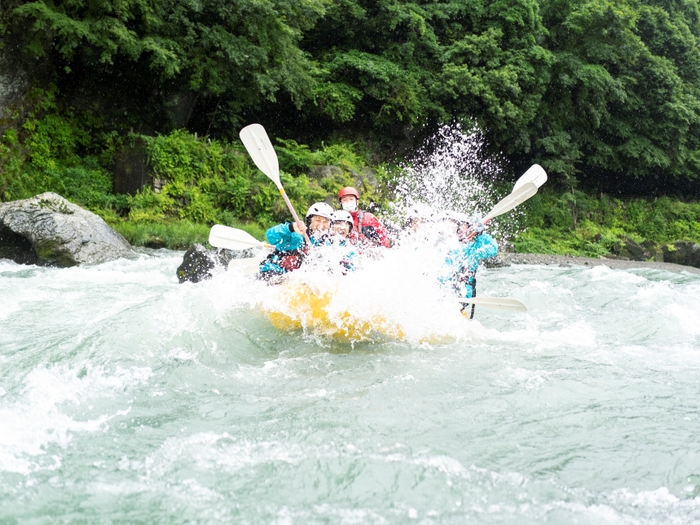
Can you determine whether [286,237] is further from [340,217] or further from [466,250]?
[466,250]

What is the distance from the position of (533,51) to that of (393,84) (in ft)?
12.4

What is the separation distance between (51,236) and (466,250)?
5.94 m

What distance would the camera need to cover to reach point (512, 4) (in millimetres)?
16922

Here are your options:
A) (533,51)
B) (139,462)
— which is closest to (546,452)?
(139,462)

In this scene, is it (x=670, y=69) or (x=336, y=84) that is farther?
(x=670, y=69)

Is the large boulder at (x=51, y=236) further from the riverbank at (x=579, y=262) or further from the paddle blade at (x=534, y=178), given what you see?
the riverbank at (x=579, y=262)

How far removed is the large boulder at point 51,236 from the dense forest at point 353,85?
2.49 metres

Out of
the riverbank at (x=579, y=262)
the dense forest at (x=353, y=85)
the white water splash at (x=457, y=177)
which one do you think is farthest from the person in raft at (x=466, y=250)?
the white water splash at (x=457, y=177)

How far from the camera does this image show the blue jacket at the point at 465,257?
19.0 ft

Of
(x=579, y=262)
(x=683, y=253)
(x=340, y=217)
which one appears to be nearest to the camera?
(x=340, y=217)

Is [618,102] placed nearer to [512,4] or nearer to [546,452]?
[512,4]

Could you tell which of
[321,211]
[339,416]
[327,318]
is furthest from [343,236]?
[339,416]

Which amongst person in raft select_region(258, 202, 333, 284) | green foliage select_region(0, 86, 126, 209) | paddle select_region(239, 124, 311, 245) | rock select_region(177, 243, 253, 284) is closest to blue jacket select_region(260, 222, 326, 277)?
person in raft select_region(258, 202, 333, 284)

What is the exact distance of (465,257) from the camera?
19.2 feet
